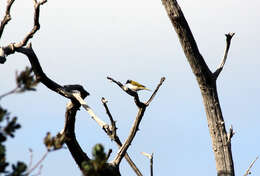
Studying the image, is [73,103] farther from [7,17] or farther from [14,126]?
[14,126]

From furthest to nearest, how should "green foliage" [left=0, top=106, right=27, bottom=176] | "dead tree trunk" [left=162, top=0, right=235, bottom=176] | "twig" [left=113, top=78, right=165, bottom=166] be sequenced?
1. "dead tree trunk" [left=162, top=0, right=235, bottom=176]
2. "twig" [left=113, top=78, right=165, bottom=166]
3. "green foliage" [left=0, top=106, right=27, bottom=176]

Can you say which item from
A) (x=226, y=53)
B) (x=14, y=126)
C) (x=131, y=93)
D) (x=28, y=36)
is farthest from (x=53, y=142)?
(x=226, y=53)

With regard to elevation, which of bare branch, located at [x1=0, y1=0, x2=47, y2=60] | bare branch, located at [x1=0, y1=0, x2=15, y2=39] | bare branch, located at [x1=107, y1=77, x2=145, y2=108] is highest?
bare branch, located at [x1=0, y1=0, x2=15, y2=39]

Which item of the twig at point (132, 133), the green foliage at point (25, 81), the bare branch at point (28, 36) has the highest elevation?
the bare branch at point (28, 36)

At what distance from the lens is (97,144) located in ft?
11.4

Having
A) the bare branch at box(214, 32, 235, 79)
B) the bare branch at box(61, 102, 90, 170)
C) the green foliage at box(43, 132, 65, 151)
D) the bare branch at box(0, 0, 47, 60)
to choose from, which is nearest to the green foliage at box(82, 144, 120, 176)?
the green foliage at box(43, 132, 65, 151)

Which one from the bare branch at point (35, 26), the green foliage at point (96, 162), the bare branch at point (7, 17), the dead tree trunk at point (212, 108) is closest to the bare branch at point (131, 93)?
the dead tree trunk at point (212, 108)

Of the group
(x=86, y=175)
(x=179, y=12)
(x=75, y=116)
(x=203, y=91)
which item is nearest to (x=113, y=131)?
(x=75, y=116)

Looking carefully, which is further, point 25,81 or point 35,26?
point 35,26

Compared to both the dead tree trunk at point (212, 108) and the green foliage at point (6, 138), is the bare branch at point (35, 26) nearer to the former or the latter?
the dead tree trunk at point (212, 108)

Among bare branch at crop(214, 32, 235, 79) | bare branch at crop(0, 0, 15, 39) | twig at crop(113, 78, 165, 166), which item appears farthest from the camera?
bare branch at crop(214, 32, 235, 79)

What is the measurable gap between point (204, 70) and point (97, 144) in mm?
4995

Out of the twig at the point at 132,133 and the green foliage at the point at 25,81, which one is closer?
the green foliage at the point at 25,81

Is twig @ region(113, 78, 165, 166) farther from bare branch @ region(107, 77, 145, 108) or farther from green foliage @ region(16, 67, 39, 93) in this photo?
green foliage @ region(16, 67, 39, 93)
